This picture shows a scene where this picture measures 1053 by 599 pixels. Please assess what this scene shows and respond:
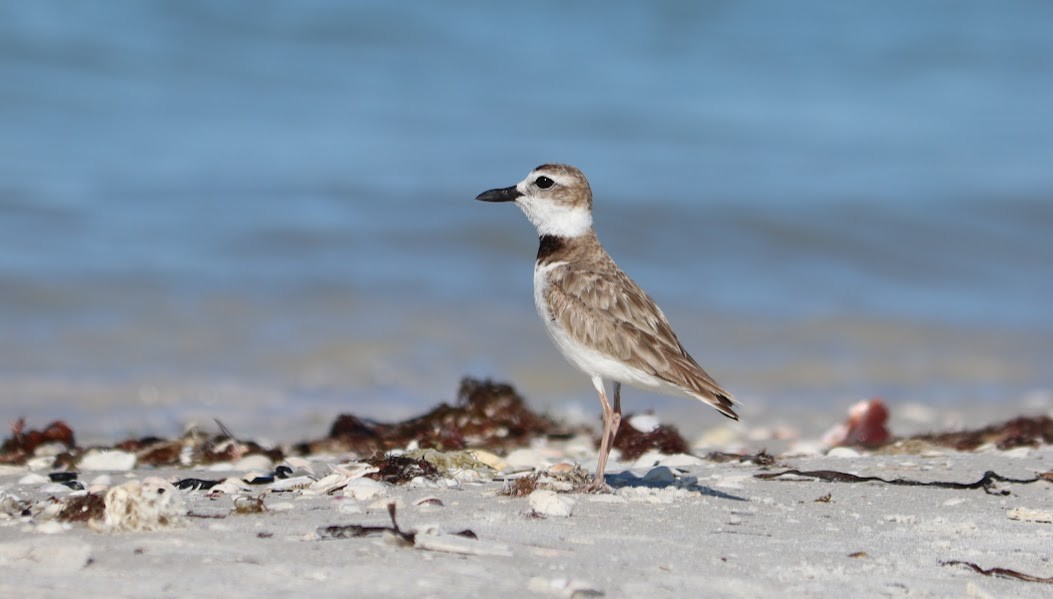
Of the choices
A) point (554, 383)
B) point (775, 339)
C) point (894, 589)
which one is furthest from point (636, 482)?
point (775, 339)

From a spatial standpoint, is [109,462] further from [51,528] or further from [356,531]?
[356,531]

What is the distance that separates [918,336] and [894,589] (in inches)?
367

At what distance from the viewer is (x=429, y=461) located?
19.9 feet

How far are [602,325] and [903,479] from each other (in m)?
1.51

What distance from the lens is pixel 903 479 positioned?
6.14 metres

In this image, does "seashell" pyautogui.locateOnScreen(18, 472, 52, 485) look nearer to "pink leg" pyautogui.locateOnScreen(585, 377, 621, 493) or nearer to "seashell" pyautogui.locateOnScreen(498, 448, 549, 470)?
"seashell" pyautogui.locateOnScreen(498, 448, 549, 470)

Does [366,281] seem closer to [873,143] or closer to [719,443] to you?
[719,443]

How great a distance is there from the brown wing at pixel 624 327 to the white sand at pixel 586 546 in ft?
1.52

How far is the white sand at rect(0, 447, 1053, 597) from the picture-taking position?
12.4 ft

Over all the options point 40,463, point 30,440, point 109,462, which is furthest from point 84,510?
point 30,440

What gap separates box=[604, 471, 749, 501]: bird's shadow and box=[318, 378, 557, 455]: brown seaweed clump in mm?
1470

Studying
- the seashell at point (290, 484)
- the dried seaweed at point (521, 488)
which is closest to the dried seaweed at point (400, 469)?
the seashell at point (290, 484)

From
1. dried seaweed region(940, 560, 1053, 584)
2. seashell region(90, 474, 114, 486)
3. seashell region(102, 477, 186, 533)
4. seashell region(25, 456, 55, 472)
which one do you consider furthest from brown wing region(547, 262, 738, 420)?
seashell region(25, 456, 55, 472)

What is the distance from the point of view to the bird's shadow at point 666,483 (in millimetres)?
5750
